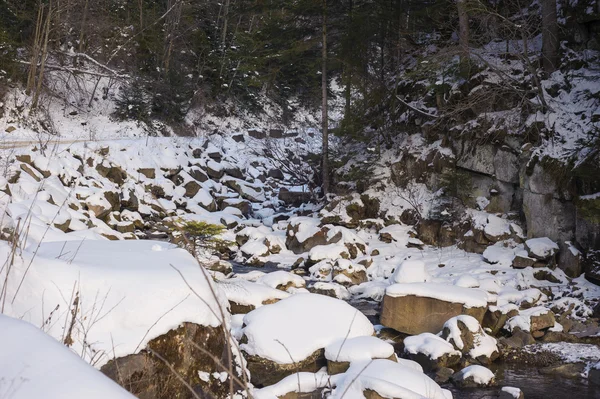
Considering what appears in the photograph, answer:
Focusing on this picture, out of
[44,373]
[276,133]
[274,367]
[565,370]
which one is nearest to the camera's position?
[44,373]

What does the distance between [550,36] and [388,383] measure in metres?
12.0

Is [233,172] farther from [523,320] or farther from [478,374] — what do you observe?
[478,374]

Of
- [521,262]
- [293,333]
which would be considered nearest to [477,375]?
[293,333]

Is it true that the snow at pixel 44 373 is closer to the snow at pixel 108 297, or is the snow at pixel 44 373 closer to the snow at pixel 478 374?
the snow at pixel 108 297

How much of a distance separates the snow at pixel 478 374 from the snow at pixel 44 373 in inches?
264

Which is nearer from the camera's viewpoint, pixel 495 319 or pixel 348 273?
pixel 495 319

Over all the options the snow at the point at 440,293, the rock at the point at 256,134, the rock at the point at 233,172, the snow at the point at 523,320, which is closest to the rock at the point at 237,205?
the rock at the point at 233,172

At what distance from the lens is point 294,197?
20.8 metres

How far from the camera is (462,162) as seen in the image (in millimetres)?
14430

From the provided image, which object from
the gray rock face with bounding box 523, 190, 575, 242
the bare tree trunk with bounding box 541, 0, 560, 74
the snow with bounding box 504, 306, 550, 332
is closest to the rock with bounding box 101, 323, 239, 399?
the snow with bounding box 504, 306, 550, 332

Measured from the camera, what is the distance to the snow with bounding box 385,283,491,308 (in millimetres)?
8977

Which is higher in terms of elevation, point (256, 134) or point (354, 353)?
point (256, 134)

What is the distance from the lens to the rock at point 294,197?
20.3 m

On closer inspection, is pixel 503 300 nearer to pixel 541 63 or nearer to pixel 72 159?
pixel 541 63
